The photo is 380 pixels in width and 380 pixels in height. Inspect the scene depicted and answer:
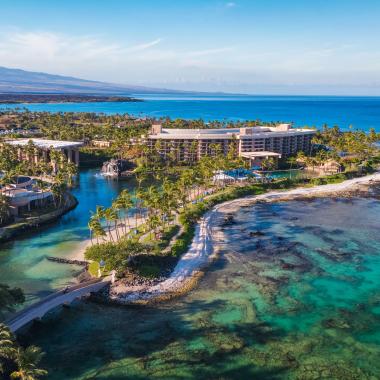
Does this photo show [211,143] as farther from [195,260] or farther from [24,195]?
[195,260]

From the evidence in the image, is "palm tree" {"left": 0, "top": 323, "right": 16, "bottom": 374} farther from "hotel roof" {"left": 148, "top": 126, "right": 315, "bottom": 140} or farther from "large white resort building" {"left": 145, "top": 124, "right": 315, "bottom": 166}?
"hotel roof" {"left": 148, "top": 126, "right": 315, "bottom": 140}

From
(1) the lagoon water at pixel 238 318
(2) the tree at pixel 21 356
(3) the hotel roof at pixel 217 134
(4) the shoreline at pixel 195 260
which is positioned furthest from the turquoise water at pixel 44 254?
(3) the hotel roof at pixel 217 134

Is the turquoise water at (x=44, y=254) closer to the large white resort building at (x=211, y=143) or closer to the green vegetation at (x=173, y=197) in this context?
the green vegetation at (x=173, y=197)

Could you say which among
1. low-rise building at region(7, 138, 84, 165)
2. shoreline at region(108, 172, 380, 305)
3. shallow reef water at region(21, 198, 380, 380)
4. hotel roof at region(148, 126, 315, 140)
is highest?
hotel roof at region(148, 126, 315, 140)

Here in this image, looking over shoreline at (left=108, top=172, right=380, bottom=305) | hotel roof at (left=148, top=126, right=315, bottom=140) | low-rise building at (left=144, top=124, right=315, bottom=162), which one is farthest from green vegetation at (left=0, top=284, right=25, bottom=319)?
hotel roof at (left=148, top=126, right=315, bottom=140)

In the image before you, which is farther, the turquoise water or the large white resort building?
the large white resort building

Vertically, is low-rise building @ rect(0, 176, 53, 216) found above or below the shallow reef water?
above

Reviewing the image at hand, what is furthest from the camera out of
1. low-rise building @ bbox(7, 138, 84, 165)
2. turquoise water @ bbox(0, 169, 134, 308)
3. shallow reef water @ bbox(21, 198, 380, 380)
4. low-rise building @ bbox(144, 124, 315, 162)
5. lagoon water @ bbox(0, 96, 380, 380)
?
low-rise building @ bbox(144, 124, 315, 162)
